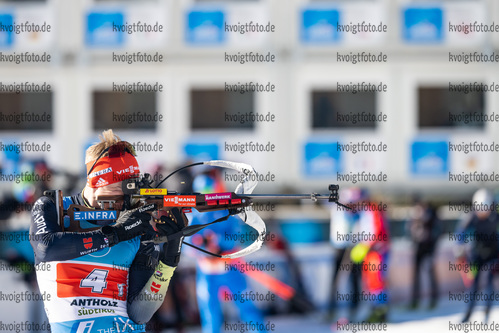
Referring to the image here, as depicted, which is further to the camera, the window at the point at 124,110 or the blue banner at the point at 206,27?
the window at the point at 124,110

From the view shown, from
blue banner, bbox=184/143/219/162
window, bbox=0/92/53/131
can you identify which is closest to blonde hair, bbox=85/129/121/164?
blue banner, bbox=184/143/219/162

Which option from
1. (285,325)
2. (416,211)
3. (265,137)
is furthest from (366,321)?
(265,137)

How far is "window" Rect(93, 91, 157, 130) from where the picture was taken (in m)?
16.1

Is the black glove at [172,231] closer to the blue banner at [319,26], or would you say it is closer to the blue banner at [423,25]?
the blue banner at [319,26]

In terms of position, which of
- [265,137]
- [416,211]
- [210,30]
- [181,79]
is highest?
[210,30]

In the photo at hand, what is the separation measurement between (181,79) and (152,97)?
2.57 ft

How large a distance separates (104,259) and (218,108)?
13407mm

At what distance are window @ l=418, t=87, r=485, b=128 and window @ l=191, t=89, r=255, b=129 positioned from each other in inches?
146

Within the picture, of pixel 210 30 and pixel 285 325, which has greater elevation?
pixel 210 30

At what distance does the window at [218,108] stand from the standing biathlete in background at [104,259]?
514 inches

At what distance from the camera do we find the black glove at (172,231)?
2.87 metres

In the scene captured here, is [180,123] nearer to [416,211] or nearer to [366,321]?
[416,211]

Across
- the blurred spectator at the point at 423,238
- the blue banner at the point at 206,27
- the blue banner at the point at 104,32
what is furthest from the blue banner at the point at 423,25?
the blurred spectator at the point at 423,238

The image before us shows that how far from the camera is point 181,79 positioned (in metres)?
16.0
